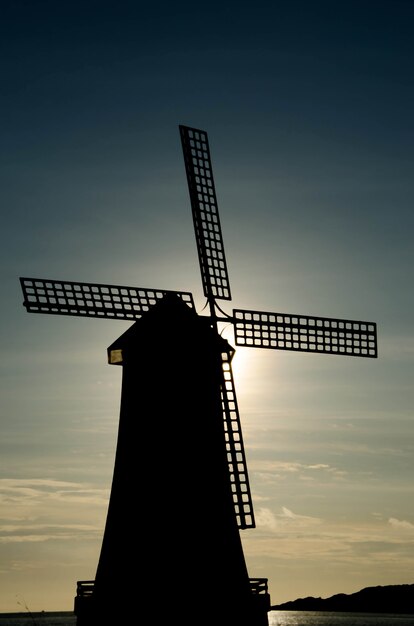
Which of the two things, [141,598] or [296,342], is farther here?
[296,342]

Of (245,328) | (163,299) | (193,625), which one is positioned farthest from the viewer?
(245,328)

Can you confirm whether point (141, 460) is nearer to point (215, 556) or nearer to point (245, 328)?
point (215, 556)

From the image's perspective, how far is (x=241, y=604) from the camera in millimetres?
24359

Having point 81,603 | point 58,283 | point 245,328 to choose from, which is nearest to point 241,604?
point 81,603

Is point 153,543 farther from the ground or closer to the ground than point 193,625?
farther from the ground

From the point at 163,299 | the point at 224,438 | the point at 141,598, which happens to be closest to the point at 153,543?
the point at 141,598

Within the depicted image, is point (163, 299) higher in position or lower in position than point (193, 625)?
higher

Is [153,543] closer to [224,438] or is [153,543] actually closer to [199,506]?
[199,506]

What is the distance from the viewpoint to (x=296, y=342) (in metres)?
28.2

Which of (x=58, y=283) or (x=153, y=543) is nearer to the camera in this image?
(x=153, y=543)

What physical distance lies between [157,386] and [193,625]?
17.7ft

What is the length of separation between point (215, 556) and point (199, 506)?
1182mm

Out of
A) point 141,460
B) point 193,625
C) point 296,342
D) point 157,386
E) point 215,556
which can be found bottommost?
point 193,625

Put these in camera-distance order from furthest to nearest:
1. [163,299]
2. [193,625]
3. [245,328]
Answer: [245,328] < [163,299] < [193,625]
